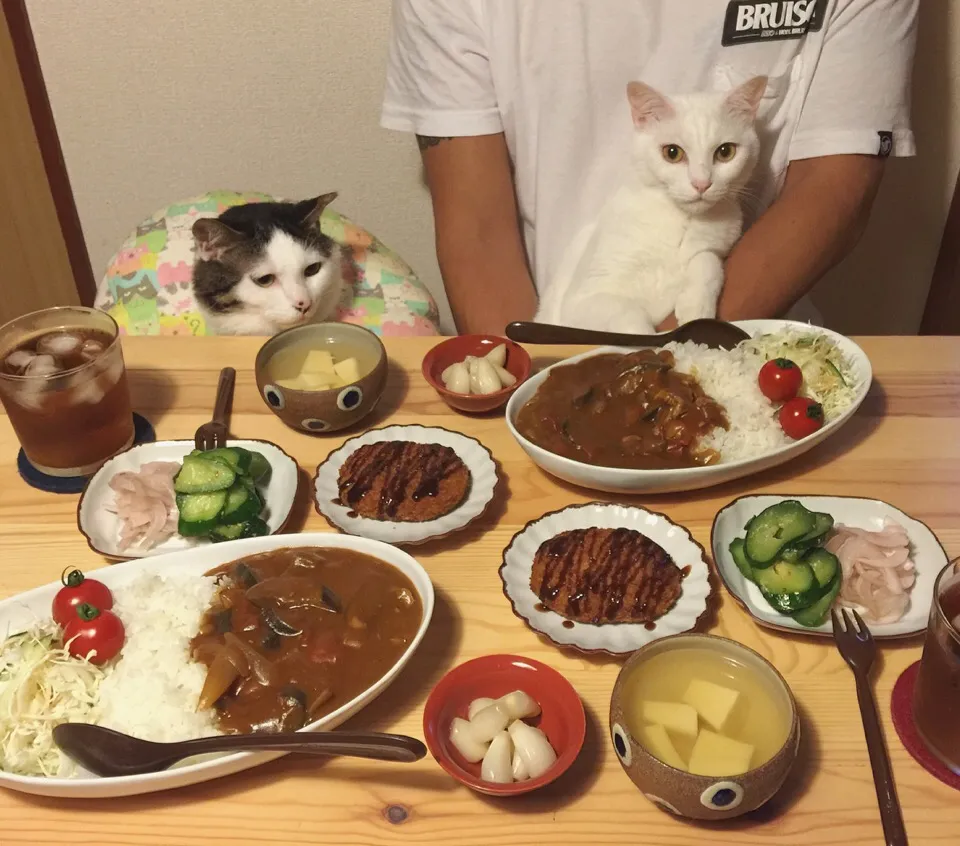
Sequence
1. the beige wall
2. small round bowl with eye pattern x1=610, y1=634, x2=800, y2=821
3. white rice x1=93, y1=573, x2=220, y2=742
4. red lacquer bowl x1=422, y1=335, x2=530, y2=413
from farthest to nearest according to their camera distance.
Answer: the beige wall < red lacquer bowl x1=422, y1=335, x2=530, y2=413 < white rice x1=93, y1=573, x2=220, y2=742 < small round bowl with eye pattern x1=610, y1=634, x2=800, y2=821

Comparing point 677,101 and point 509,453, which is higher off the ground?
point 677,101

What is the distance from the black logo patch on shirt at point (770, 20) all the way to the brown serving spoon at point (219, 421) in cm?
142

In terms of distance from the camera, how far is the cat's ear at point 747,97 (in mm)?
1726

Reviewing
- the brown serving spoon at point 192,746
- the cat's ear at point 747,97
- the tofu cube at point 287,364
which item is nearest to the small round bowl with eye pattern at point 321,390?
the tofu cube at point 287,364

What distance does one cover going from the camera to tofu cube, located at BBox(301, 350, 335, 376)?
1460 mm

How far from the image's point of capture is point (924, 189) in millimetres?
2635

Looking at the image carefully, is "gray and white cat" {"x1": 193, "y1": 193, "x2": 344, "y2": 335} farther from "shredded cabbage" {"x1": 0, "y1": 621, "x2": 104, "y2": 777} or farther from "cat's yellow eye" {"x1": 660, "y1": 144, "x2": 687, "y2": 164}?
"shredded cabbage" {"x1": 0, "y1": 621, "x2": 104, "y2": 777}

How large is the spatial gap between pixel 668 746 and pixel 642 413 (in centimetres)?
61

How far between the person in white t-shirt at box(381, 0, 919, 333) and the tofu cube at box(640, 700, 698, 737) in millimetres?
1245

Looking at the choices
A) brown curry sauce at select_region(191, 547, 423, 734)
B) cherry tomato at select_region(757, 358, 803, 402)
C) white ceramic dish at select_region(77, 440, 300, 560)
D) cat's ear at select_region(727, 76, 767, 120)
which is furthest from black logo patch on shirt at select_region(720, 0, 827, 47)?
brown curry sauce at select_region(191, 547, 423, 734)

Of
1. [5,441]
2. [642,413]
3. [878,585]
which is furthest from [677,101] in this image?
[5,441]

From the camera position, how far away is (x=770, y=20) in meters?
1.90

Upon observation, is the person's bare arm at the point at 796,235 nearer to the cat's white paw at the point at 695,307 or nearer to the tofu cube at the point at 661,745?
the cat's white paw at the point at 695,307

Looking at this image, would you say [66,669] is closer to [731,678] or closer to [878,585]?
[731,678]
